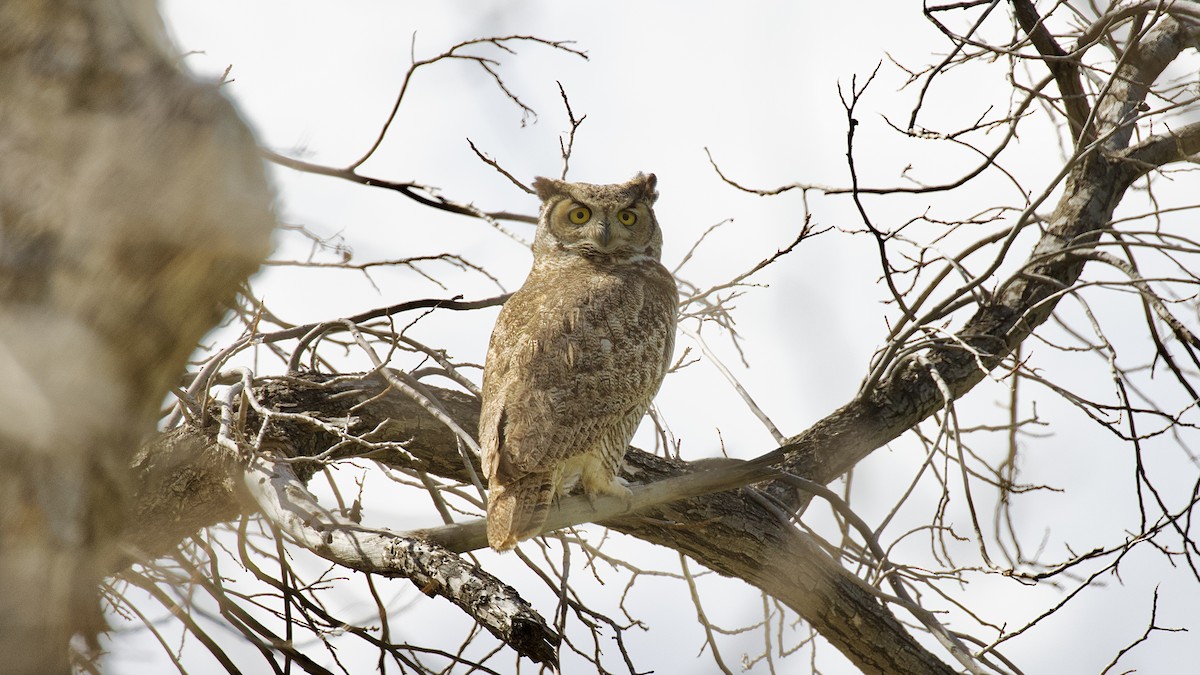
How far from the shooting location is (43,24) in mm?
1466

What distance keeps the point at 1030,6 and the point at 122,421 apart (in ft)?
13.4

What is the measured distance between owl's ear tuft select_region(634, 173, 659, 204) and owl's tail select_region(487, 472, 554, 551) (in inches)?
68.0

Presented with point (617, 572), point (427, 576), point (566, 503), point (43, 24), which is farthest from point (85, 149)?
point (617, 572)

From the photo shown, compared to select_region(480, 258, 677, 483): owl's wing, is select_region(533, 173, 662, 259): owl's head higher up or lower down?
higher up

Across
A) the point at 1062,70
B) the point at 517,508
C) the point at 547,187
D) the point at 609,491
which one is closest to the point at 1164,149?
the point at 1062,70

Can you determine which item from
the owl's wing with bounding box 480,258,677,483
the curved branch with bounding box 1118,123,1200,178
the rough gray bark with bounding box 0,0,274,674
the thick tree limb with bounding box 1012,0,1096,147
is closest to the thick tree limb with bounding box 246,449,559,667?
the owl's wing with bounding box 480,258,677,483

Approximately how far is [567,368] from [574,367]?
0.03 meters

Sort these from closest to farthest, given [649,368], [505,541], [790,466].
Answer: [505,541], [649,368], [790,466]

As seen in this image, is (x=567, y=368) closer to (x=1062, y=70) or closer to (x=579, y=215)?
(x=579, y=215)

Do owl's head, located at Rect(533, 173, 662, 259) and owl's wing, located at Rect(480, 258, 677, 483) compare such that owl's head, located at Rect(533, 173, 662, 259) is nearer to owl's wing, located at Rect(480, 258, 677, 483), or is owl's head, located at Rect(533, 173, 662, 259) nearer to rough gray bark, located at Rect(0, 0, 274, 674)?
owl's wing, located at Rect(480, 258, 677, 483)

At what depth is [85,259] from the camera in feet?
4.67

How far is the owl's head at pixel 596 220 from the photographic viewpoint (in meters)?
4.29

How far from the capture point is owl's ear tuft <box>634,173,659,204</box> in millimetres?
4461

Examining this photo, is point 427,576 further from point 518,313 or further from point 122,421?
point 518,313
